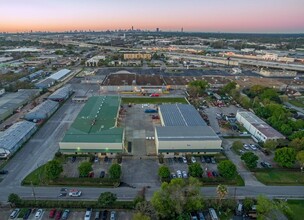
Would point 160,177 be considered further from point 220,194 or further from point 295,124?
point 295,124

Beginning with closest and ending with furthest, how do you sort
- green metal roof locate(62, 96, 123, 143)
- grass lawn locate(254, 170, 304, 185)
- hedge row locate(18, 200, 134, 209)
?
hedge row locate(18, 200, 134, 209) → grass lawn locate(254, 170, 304, 185) → green metal roof locate(62, 96, 123, 143)

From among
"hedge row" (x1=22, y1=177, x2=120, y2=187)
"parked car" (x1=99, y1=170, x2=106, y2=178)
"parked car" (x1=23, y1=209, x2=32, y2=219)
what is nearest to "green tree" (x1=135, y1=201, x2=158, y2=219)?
"hedge row" (x1=22, y1=177, x2=120, y2=187)

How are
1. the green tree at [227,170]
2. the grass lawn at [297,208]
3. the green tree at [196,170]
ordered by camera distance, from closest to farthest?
1. the grass lawn at [297,208]
2. the green tree at [227,170]
3. the green tree at [196,170]

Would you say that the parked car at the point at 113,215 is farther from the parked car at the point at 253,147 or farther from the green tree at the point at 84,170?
the parked car at the point at 253,147

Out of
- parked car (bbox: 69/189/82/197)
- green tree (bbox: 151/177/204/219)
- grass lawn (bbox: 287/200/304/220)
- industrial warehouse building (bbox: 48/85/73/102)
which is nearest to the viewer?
green tree (bbox: 151/177/204/219)

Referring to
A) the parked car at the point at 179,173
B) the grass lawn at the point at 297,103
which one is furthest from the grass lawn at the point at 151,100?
the parked car at the point at 179,173

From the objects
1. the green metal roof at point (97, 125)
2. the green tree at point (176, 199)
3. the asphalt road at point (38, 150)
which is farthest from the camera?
the green metal roof at point (97, 125)

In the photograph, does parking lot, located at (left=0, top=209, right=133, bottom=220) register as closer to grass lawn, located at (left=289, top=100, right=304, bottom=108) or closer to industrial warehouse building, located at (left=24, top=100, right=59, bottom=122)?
industrial warehouse building, located at (left=24, top=100, right=59, bottom=122)

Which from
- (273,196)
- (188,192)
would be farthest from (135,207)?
(273,196)
